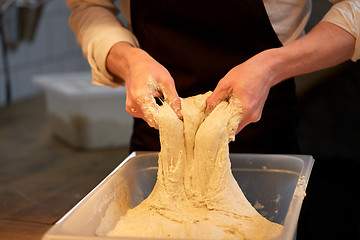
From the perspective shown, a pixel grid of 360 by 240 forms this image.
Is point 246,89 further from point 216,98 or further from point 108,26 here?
point 108,26

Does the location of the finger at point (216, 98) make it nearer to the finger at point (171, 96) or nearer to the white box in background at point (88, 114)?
the finger at point (171, 96)

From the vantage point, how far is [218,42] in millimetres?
991

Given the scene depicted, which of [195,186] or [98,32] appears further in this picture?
[98,32]

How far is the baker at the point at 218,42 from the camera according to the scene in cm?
87

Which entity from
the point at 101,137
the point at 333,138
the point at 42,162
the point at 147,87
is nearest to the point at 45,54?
the point at 101,137

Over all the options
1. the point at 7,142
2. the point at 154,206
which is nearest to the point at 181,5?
the point at 154,206

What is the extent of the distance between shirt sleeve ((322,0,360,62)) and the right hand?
1.09ft

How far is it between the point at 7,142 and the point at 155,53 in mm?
1541

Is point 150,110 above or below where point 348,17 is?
below

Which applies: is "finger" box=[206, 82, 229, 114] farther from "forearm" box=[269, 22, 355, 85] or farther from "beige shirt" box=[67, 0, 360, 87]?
"beige shirt" box=[67, 0, 360, 87]

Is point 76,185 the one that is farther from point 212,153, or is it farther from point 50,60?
point 50,60

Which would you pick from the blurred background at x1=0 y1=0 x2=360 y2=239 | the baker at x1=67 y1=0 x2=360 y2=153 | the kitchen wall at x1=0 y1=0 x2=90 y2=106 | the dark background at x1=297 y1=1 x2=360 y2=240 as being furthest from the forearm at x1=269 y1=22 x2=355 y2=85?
the kitchen wall at x1=0 y1=0 x2=90 y2=106

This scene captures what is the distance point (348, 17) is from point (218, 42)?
0.26 metres

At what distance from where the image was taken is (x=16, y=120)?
104 inches
